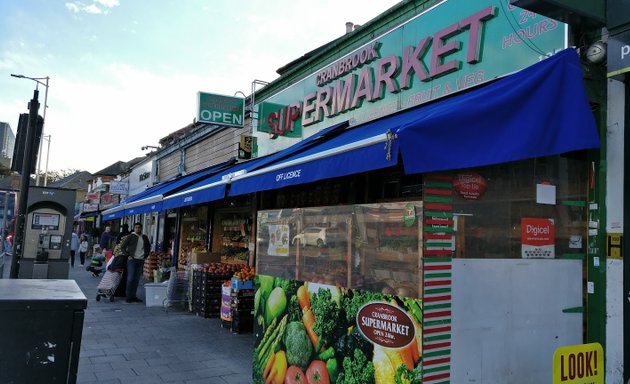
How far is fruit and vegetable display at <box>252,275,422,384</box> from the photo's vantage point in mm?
3322

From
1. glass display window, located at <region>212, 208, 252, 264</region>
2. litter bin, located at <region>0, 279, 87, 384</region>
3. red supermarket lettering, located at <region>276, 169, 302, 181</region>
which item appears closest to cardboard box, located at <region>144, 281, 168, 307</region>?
glass display window, located at <region>212, 208, 252, 264</region>

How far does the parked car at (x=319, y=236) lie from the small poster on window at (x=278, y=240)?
14cm

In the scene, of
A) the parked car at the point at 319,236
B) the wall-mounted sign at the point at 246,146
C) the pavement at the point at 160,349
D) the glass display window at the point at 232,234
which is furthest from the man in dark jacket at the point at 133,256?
the parked car at the point at 319,236

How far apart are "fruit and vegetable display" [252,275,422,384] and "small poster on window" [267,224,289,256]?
0.28m

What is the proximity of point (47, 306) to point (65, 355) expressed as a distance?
0.84 ft

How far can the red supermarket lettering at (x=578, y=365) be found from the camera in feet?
9.58

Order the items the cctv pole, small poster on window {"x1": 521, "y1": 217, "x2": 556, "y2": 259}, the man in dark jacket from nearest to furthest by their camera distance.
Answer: small poster on window {"x1": 521, "y1": 217, "x2": 556, "y2": 259}
the cctv pole
the man in dark jacket

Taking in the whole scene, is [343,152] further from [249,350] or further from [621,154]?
[249,350]

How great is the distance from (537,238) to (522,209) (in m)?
0.30

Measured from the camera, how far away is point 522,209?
3771 millimetres

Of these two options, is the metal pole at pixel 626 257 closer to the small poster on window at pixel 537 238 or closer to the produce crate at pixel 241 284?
the small poster on window at pixel 537 238

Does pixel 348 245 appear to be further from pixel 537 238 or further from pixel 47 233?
pixel 47 233

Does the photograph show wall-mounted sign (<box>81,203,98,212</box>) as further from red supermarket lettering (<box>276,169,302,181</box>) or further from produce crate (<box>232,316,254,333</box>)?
red supermarket lettering (<box>276,169,302,181</box>)

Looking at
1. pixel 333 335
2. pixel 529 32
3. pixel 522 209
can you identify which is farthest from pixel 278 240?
pixel 529 32
